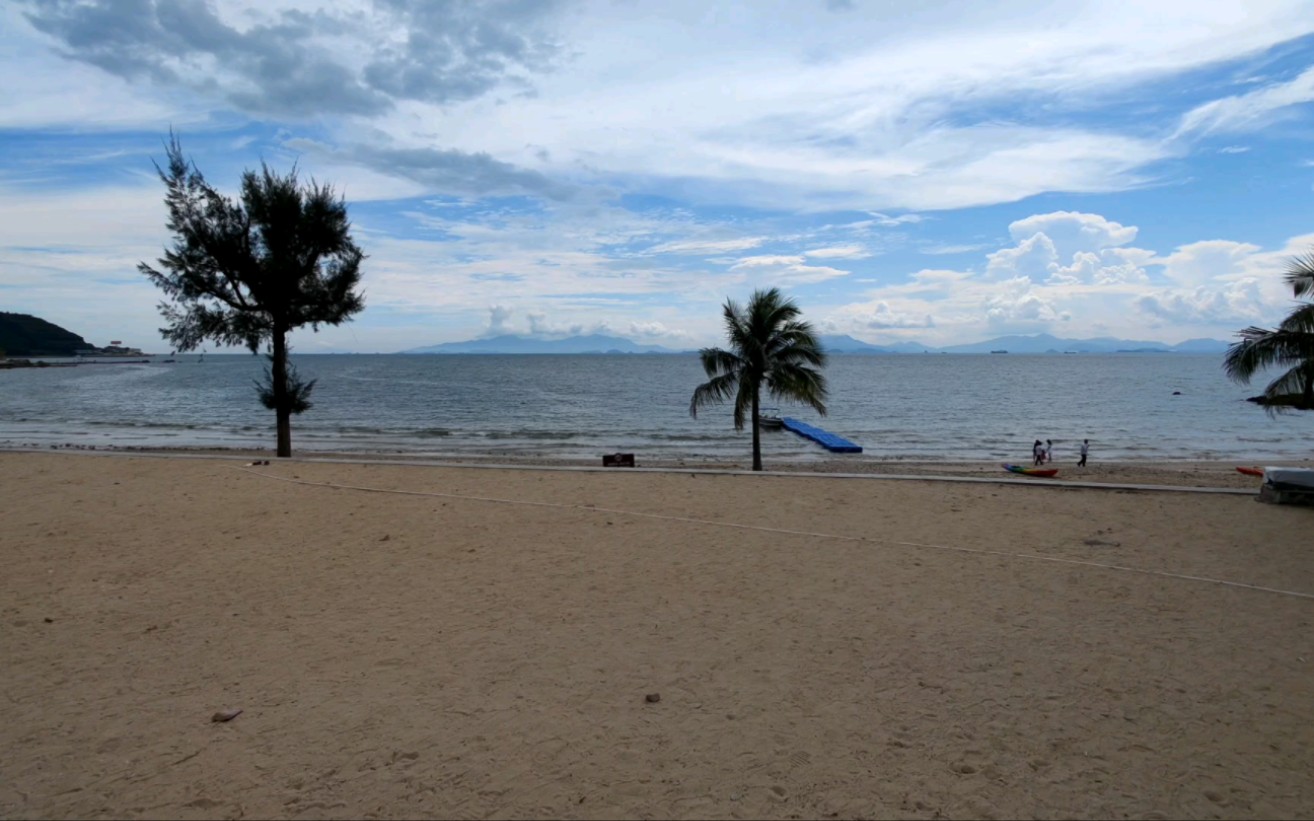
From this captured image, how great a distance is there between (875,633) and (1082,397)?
2385 inches

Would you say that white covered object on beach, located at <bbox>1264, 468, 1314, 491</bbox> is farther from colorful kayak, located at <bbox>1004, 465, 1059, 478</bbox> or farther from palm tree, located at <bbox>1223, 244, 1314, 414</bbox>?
colorful kayak, located at <bbox>1004, 465, 1059, 478</bbox>

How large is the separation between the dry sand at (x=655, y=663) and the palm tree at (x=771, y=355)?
21.0 ft

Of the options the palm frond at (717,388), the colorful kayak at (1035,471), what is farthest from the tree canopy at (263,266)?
the colorful kayak at (1035,471)

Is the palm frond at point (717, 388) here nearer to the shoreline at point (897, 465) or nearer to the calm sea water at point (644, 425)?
the shoreline at point (897, 465)

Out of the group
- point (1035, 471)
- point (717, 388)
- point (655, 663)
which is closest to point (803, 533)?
point (655, 663)

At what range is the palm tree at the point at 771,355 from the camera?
1577cm

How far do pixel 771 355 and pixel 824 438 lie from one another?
547 inches

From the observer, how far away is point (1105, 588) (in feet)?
22.0

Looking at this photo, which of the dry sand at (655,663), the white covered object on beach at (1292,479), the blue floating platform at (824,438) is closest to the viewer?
the dry sand at (655,663)

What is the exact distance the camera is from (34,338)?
166m

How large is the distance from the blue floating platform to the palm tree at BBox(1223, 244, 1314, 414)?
607 inches

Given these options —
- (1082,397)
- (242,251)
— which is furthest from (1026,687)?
(1082,397)

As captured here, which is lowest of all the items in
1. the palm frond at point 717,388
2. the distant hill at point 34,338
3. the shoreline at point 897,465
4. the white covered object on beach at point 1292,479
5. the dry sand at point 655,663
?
the shoreline at point 897,465

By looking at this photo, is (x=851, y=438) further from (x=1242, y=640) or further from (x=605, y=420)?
(x=1242, y=640)
